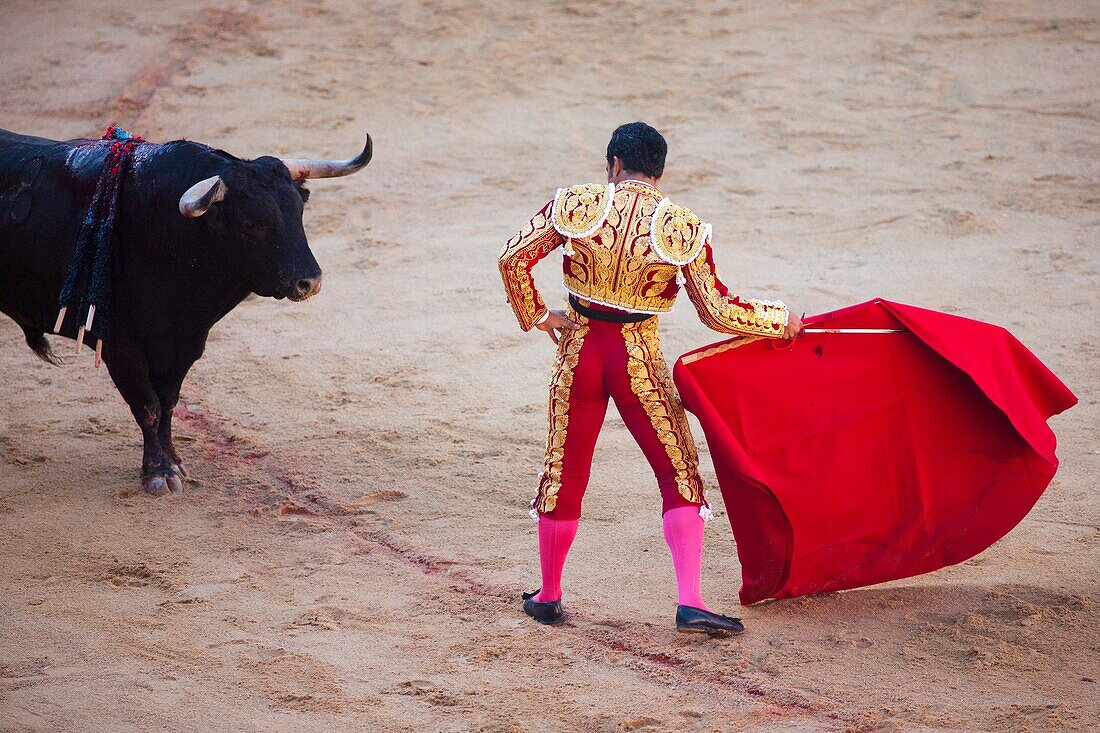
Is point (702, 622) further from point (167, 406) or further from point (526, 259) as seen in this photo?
point (167, 406)

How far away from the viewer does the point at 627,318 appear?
373 cm

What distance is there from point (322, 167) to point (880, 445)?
2734mm

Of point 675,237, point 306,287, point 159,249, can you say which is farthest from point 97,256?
point 675,237

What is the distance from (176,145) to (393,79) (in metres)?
5.59

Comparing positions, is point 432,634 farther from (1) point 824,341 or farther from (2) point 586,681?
(1) point 824,341

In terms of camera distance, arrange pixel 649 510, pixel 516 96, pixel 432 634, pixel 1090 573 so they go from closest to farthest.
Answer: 1. pixel 432 634
2. pixel 1090 573
3. pixel 649 510
4. pixel 516 96

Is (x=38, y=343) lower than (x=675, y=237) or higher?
lower

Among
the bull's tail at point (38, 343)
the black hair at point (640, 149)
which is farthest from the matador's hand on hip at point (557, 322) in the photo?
the bull's tail at point (38, 343)

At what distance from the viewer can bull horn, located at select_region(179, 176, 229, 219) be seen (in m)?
4.65

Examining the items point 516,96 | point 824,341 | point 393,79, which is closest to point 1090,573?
point 824,341

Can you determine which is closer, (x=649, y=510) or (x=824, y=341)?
(x=824, y=341)

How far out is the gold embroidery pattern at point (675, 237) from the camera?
3596 mm

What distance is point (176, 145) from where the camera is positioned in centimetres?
510

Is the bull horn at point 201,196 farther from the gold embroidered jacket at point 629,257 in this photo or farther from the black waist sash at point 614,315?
the black waist sash at point 614,315
